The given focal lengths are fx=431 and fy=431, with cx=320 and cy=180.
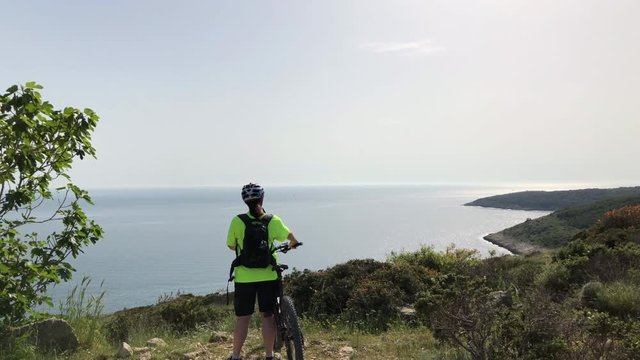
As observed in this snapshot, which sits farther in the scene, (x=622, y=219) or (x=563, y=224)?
(x=563, y=224)

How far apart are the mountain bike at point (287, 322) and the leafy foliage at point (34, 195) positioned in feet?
9.97

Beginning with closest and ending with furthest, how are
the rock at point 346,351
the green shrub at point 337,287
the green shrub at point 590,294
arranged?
1. the rock at point 346,351
2. the green shrub at point 590,294
3. the green shrub at point 337,287

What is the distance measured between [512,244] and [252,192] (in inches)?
3961

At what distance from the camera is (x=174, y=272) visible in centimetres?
9738

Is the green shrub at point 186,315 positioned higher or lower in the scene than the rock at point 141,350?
lower

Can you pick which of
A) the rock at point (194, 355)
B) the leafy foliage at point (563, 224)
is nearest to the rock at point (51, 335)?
the rock at point (194, 355)

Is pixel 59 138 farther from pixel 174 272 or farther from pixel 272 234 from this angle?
pixel 174 272

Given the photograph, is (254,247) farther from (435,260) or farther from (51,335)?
(435,260)

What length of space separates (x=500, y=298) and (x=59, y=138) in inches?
318

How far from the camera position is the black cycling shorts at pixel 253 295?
17.5 ft

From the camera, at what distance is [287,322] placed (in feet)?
18.6

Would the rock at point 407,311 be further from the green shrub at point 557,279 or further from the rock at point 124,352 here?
the rock at point 124,352

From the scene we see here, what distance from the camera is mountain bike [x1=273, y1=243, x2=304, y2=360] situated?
5.51 meters

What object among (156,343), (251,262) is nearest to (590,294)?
(251,262)
